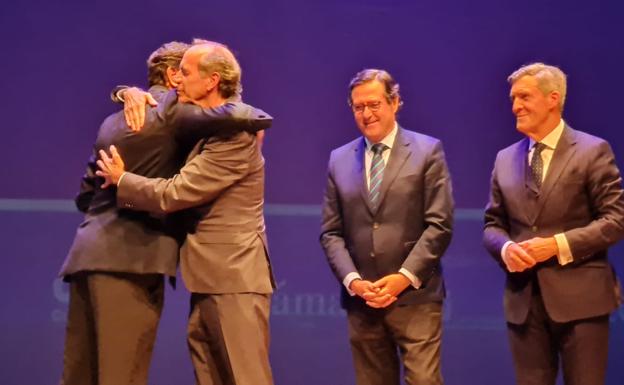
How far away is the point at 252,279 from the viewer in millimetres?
2887

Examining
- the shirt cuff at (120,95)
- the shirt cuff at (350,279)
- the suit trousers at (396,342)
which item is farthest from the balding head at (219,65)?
the suit trousers at (396,342)

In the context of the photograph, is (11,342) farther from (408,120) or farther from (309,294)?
(408,120)

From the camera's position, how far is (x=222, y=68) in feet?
9.67

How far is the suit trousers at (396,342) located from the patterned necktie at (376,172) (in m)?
0.41

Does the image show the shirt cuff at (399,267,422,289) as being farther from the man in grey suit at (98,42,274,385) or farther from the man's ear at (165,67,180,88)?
the man's ear at (165,67,180,88)

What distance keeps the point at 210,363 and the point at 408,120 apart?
1.95 metres

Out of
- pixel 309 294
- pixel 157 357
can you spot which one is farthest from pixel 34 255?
pixel 309 294

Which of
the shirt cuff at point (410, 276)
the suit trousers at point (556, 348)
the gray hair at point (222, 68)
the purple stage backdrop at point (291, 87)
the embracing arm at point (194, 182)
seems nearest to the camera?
the embracing arm at point (194, 182)

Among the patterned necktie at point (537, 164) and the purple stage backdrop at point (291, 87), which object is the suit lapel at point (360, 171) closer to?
the patterned necktie at point (537, 164)

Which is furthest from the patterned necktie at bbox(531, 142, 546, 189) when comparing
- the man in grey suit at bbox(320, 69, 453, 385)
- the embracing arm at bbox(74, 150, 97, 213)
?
the embracing arm at bbox(74, 150, 97, 213)

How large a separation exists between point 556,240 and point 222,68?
4.34ft

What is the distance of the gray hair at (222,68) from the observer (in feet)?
9.59

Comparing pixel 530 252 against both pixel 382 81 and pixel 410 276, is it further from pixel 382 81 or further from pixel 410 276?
pixel 382 81

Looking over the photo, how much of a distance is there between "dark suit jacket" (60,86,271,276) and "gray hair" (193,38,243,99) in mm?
96
